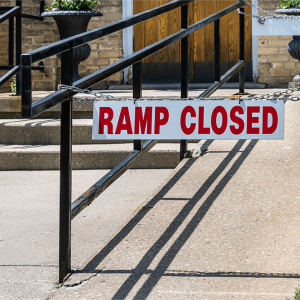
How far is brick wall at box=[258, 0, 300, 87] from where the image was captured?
22.2ft

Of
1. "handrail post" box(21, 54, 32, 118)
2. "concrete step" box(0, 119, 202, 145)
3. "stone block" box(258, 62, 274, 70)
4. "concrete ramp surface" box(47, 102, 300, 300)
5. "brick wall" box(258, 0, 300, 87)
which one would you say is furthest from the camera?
"stone block" box(258, 62, 274, 70)

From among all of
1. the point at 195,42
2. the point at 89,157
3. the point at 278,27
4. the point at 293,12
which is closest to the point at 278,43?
the point at 195,42

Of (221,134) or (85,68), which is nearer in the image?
(221,134)

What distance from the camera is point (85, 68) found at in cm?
714

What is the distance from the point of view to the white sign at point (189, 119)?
195 centimetres

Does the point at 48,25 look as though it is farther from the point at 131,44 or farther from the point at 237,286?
the point at 237,286

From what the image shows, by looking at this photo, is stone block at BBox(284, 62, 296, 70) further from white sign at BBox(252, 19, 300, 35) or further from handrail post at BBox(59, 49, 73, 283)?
handrail post at BBox(59, 49, 73, 283)

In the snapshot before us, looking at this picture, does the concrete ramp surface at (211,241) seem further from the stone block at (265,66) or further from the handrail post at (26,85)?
the stone block at (265,66)

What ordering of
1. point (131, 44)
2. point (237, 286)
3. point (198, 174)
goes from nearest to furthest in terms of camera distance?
point (237, 286) < point (198, 174) < point (131, 44)

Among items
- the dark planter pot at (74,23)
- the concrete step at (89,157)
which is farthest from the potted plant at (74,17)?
the concrete step at (89,157)

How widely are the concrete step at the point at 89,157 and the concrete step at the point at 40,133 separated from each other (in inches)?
7.8

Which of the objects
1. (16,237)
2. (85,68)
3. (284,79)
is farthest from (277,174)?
(85,68)

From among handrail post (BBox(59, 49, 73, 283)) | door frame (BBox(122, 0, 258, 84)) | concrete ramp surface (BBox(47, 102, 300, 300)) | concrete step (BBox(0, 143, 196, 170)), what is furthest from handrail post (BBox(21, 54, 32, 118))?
door frame (BBox(122, 0, 258, 84))

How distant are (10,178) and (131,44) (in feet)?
12.4
